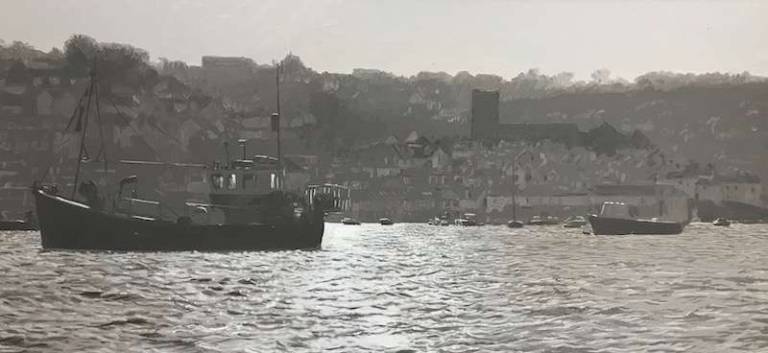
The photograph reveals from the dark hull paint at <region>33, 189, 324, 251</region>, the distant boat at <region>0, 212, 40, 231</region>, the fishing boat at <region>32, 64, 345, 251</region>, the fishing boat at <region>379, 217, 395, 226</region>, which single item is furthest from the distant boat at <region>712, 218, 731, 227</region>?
the dark hull paint at <region>33, 189, 324, 251</region>

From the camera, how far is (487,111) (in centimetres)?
8294

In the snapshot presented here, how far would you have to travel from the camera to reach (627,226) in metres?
63.7

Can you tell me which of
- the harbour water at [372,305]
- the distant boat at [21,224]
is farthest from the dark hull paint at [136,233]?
the distant boat at [21,224]

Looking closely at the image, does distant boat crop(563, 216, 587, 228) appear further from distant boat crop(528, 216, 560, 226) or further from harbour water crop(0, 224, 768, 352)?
harbour water crop(0, 224, 768, 352)

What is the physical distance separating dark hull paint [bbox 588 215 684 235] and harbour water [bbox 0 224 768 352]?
31968mm

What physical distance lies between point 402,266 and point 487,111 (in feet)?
181

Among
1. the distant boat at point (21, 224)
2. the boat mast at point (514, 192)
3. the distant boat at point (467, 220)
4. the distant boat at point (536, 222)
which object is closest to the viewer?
the distant boat at point (21, 224)

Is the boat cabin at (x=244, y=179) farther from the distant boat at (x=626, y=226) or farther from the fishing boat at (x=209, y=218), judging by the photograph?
the distant boat at (x=626, y=226)

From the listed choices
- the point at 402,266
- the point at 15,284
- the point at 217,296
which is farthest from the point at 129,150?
the point at 217,296

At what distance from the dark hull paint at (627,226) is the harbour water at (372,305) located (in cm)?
3197

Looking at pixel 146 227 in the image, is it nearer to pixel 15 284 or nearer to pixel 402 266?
pixel 402 266

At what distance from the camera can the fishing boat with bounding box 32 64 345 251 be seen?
32.5 meters

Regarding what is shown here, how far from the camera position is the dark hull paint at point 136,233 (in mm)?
32281

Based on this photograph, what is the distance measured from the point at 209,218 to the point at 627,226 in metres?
35.5
